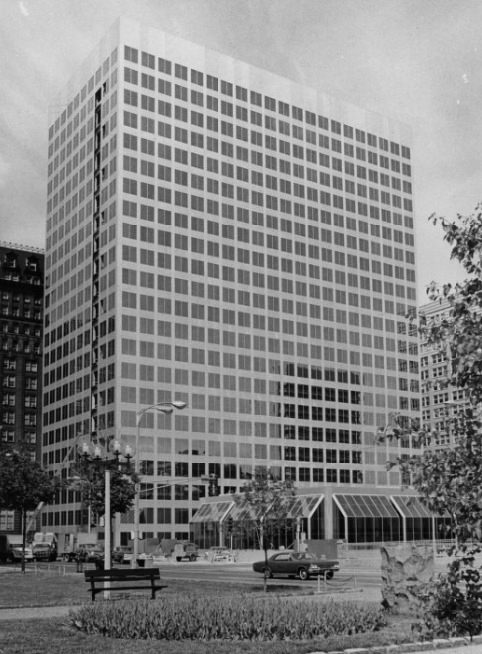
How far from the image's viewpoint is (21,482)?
66.8 metres

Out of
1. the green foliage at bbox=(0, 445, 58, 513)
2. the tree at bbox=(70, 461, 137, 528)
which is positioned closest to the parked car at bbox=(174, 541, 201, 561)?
the tree at bbox=(70, 461, 137, 528)

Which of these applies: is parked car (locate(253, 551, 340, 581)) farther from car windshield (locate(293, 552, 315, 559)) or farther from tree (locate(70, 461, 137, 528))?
tree (locate(70, 461, 137, 528))

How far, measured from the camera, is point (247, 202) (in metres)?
145

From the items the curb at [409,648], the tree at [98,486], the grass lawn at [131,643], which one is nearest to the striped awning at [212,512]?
the tree at [98,486]

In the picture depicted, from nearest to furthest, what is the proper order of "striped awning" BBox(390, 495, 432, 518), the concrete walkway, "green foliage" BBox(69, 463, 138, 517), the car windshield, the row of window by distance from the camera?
the concrete walkway, the car windshield, "green foliage" BBox(69, 463, 138, 517), "striped awning" BBox(390, 495, 432, 518), the row of window

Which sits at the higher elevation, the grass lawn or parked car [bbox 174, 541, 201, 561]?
the grass lawn

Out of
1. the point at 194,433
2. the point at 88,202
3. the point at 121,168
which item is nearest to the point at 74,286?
the point at 88,202

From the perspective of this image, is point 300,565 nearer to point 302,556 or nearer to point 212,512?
point 302,556

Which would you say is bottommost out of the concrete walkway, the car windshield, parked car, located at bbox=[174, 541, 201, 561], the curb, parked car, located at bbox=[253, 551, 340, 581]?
parked car, located at bbox=[174, 541, 201, 561]

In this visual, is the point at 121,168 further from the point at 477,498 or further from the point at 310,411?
the point at 477,498

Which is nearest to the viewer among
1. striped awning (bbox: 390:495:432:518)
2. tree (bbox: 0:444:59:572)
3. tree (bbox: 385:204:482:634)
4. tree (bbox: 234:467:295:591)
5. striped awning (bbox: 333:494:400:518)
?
tree (bbox: 385:204:482:634)

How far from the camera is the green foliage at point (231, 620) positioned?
18578 millimetres

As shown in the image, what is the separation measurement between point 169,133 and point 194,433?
148 ft

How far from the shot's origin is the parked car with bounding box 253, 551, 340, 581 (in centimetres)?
4825
